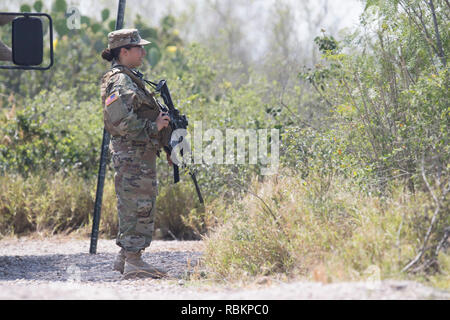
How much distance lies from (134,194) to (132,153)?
1.10 feet

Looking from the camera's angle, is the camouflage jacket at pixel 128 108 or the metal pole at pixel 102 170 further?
the metal pole at pixel 102 170

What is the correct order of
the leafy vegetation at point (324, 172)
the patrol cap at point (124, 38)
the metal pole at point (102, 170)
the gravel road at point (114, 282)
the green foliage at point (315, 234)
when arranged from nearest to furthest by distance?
1. the gravel road at point (114, 282)
2. the green foliage at point (315, 234)
3. the leafy vegetation at point (324, 172)
4. the patrol cap at point (124, 38)
5. the metal pole at point (102, 170)

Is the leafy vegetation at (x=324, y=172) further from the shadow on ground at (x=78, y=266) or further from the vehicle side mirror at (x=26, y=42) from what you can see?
the vehicle side mirror at (x=26, y=42)

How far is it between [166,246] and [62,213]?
174 cm

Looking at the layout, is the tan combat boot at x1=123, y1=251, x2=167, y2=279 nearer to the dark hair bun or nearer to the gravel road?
the gravel road

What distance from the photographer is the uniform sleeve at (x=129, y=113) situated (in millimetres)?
5117

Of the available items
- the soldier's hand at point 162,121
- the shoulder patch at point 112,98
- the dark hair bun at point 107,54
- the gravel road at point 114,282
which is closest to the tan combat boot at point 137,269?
the gravel road at point 114,282

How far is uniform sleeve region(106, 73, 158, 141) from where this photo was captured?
5.12 metres

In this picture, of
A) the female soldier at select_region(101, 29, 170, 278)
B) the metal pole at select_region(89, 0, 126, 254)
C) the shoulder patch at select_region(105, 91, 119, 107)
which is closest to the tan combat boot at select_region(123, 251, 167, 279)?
the female soldier at select_region(101, 29, 170, 278)

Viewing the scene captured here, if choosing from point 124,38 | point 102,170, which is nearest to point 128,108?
point 124,38

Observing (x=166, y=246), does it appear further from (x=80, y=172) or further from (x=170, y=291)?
(x=170, y=291)

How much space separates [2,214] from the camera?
8.20 metres

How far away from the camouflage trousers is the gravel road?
14.8 inches
